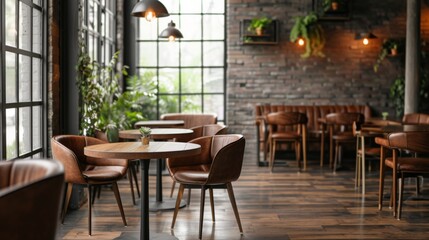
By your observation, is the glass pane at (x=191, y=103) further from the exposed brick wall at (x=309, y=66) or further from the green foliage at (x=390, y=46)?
the green foliage at (x=390, y=46)

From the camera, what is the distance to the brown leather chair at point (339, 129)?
25.0ft

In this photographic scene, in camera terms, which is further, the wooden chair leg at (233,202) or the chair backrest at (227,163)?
the wooden chair leg at (233,202)

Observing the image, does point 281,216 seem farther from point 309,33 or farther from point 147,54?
point 147,54

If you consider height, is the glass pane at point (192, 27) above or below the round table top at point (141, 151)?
above

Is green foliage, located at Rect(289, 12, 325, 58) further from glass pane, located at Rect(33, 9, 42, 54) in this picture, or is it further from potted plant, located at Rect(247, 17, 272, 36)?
glass pane, located at Rect(33, 9, 42, 54)

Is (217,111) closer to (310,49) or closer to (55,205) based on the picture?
(310,49)

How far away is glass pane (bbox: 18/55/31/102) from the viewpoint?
4473 mm

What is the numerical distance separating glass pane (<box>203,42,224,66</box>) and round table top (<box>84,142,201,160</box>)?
5.50 m

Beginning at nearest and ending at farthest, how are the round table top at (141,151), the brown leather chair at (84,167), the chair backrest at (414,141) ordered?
the round table top at (141,151), the brown leather chair at (84,167), the chair backrest at (414,141)

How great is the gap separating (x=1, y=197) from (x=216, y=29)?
26.1ft

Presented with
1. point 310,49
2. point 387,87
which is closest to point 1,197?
point 310,49

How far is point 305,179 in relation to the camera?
7305 millimetres

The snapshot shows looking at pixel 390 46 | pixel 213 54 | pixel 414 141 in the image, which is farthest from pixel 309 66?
pixel 414 141

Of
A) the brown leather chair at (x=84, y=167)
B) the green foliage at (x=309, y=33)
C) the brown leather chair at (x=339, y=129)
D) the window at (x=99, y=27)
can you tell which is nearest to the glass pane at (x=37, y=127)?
the brown leather chair at (x=84, y=167)
